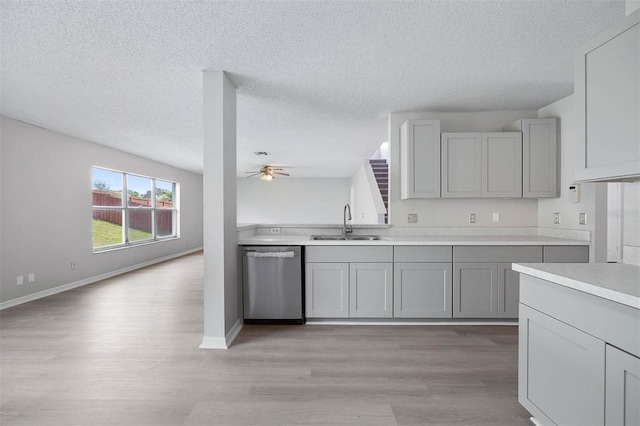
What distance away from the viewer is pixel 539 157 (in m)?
3.61

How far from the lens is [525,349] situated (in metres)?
1.73

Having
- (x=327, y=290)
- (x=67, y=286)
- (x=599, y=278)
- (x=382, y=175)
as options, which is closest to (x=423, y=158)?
(x=327, y=290)

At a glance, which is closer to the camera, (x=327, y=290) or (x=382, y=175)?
(x=327, y=290)

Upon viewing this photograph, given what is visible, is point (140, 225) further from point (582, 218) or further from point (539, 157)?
point (582, 218)

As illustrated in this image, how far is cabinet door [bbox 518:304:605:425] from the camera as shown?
1302 millimetres

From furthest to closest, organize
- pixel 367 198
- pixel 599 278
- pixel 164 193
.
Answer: pixel 164 193, pixel 367 198, pixel 599 278

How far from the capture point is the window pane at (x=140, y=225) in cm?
679

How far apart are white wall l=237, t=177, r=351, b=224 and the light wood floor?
7.36 meters

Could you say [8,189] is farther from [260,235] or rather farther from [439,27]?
[439,27]

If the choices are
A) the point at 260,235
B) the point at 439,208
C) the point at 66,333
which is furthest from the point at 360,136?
the point at 66,333

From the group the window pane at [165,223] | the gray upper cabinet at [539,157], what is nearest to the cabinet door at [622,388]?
the gray upper cabinet at [539,157]

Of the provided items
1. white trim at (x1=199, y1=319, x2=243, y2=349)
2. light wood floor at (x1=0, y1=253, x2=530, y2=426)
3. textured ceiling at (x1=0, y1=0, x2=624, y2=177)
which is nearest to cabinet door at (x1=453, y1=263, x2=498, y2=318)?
light wood floor at (x1=0, y1=253, x2=530, y2=426)

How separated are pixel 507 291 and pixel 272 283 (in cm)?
239

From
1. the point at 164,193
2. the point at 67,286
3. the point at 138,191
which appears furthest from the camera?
the point at 164,193
